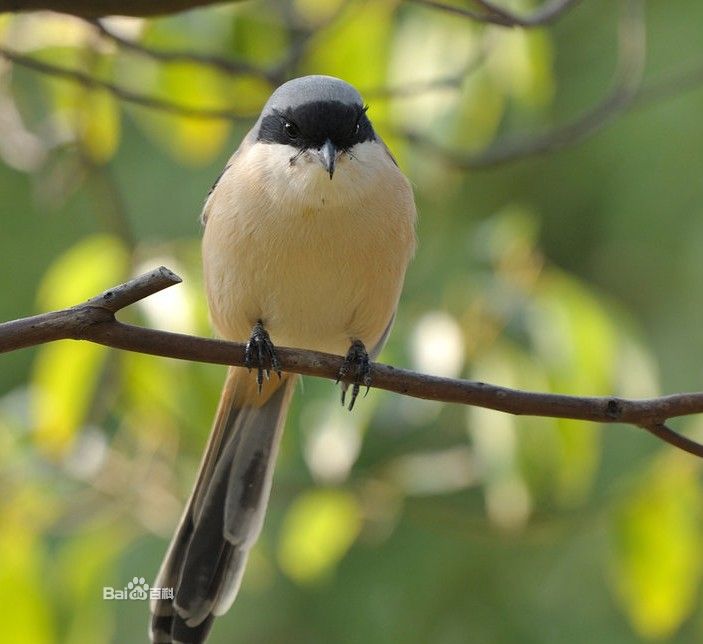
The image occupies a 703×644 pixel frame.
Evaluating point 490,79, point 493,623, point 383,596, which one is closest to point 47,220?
point 383,596

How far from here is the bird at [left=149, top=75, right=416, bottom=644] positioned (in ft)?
9.52

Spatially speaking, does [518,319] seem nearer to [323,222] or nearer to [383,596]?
[323,222]

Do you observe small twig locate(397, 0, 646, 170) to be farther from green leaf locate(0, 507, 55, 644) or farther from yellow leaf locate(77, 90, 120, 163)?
green leaf locate(0, 507, 55, 644)

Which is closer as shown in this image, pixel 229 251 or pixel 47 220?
pixel 229 251

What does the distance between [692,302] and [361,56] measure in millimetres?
3006

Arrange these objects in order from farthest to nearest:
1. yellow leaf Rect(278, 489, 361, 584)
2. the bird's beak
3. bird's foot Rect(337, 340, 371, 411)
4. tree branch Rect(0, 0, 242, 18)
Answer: yellow leaf Rect(278, 489, 361, 584), the bird's beak, bird's foot Rect(337, 340, 371, 411), tree branch Rect(0, 0, 242, 18)

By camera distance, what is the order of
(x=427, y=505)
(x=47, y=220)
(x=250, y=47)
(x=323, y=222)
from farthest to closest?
(x=47, y=220) < (x=427, y=505) < (x=250, y=47) < (x=323, y=222)

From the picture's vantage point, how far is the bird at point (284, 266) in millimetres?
2900

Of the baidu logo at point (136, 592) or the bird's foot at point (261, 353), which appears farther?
the baidu logo at point (136, 592)

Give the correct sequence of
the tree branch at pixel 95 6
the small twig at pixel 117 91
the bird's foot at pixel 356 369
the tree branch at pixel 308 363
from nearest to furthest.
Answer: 1. the tree branch at pixel 308 363
2. the tree branch at pixel 95 6
3. the bird's foot at pixel 356 369
4. the small twig at pixel 117 91

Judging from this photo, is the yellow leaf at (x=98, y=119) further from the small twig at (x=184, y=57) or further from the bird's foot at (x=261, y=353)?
the bird's foot at (x=261, y=353)

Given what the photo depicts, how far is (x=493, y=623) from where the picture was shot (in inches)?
202

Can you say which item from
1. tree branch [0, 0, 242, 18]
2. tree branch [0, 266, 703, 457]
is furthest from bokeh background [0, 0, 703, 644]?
tree branch [0, 266, 703, 457]

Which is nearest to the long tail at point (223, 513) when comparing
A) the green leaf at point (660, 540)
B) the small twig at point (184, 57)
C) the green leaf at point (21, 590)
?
the green leaf at point (21, 590)
